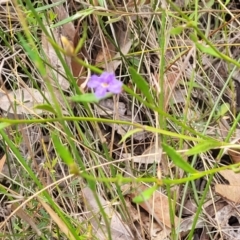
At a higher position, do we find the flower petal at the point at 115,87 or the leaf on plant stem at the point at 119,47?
the flower petal at the point at 115,87

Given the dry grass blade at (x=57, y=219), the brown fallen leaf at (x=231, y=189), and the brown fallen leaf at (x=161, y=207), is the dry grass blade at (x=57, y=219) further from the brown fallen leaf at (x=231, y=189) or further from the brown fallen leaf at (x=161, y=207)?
the brown fallen leaf at (x=231, y=189)

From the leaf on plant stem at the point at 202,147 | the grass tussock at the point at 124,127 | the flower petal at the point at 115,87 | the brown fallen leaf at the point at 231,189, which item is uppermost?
the flower petal at the point at 115,87

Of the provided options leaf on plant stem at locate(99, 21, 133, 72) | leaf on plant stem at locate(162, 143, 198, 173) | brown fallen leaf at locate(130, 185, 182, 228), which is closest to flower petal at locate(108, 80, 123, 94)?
leaf on plant stem at locate(162, 143, 198, 173)

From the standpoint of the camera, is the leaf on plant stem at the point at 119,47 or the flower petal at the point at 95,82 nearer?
the flower petal at the point at 95,82

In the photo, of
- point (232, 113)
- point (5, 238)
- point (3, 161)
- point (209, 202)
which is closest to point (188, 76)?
point (232, 113)

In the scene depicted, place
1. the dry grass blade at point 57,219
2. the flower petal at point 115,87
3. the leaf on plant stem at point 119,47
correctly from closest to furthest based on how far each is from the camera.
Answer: the flower petal at point 115,87
the dry grass blade at point 57,219
the leaf on plant stem at point 119,47

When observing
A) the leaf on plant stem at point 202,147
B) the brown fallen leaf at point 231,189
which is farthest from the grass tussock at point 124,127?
the leaf on plant stem at point 202,147

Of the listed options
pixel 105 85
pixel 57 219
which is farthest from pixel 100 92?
pixel 57 219

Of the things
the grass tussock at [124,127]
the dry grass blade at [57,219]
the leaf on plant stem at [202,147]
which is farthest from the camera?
the grass tussock at [124,127]

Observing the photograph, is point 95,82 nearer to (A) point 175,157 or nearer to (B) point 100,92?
(B) point 100,92
